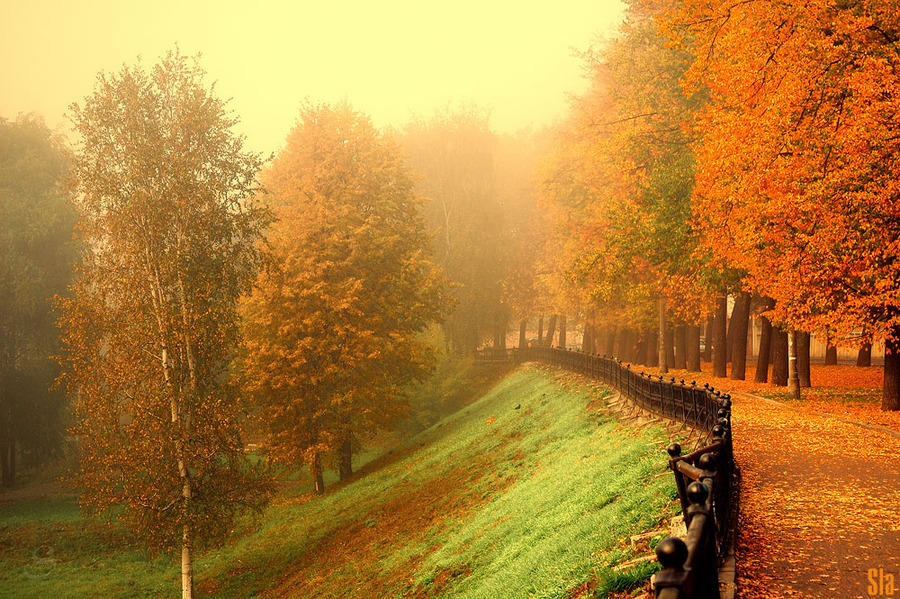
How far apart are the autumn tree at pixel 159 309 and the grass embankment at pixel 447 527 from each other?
3.92m

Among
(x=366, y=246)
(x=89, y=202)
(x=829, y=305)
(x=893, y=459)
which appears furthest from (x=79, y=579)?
(x=829, y=305)

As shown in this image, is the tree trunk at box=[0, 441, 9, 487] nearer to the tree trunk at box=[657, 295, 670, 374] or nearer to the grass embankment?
the grass embankment

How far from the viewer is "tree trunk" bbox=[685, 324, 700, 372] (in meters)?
33.5

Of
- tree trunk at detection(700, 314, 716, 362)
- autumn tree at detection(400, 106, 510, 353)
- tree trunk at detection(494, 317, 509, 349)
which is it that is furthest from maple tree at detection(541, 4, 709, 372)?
tree trunk at detection(494, 317, 509, 349)

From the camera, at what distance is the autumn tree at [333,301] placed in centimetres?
2544

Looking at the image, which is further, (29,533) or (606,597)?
(29,533)

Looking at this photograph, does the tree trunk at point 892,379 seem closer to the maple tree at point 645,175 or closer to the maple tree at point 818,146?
the maple tree at point 818,146

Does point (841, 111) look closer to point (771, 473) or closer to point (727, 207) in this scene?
point (727, 207)

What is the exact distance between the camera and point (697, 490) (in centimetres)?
421

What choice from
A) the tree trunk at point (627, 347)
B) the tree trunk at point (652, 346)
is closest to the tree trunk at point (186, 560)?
the tree trunk at point (652, 346)

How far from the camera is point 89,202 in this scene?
17.9m

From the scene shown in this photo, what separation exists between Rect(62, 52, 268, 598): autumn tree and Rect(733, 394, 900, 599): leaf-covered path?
13.9m

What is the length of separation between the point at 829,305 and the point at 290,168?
885 inches

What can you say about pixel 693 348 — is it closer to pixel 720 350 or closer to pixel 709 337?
pixel 720 350
